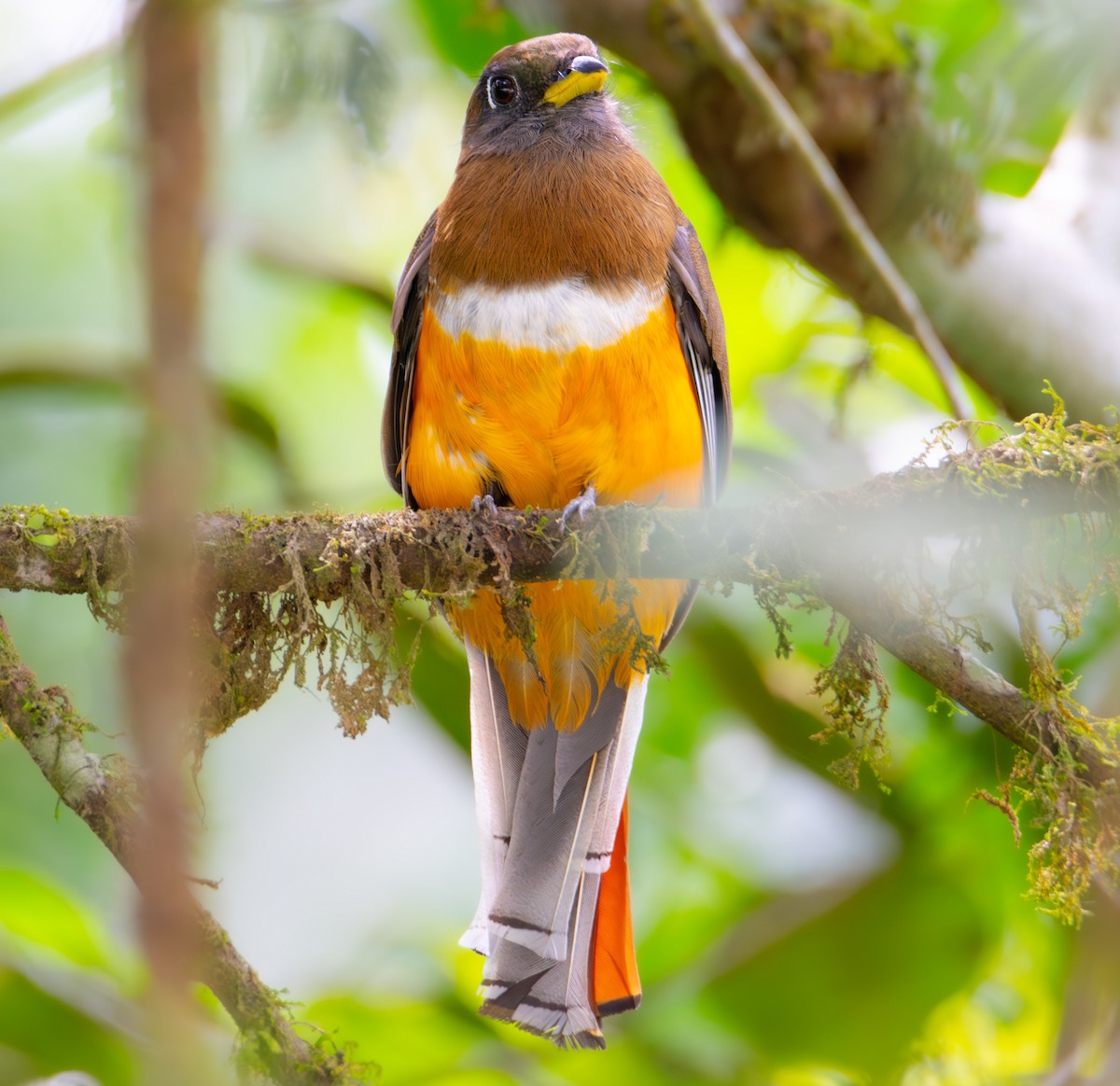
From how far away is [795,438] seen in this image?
4.43 metres

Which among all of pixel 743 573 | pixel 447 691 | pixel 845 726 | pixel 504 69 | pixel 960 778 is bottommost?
pixel 960 778

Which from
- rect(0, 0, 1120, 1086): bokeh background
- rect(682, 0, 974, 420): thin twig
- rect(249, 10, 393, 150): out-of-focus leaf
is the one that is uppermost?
rect(249, 10, 393, 150): out-of-focus leaf

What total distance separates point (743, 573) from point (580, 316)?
2.71 ft

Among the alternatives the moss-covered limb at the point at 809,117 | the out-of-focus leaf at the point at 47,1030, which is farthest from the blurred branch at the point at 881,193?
the out-of-focus leaf at the point at 47,1030

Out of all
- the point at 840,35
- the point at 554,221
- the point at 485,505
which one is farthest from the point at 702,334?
the point at 840,35

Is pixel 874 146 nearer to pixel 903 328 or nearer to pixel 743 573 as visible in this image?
pixel 903 328

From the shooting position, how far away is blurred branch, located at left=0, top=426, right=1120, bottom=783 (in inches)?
89.0

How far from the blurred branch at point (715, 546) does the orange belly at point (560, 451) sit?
231mm

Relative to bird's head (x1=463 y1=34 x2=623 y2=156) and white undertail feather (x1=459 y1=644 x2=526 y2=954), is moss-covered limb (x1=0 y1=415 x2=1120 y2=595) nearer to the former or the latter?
white undertail feather (x1=459 y1=644 x2=526 y2=954)

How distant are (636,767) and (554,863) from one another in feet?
3.85

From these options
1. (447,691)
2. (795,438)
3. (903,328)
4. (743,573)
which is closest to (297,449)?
(447,691)

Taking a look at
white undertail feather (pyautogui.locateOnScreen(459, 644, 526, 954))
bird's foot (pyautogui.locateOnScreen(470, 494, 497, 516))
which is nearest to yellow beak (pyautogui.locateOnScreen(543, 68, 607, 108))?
bird's foot (pyautogui.locateOnScreen(470, 494, 497, 516))

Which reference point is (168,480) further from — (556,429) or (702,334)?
(702,334)

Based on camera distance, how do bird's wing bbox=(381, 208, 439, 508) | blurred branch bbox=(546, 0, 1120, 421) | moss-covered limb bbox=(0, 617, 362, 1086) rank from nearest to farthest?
moss-covered limb bbox=(0, 617, 362, 1086) → bird's wing bbox=(381, 208, 439, 508) → blurred branch bbox=(546, 0, 1120, 421)
